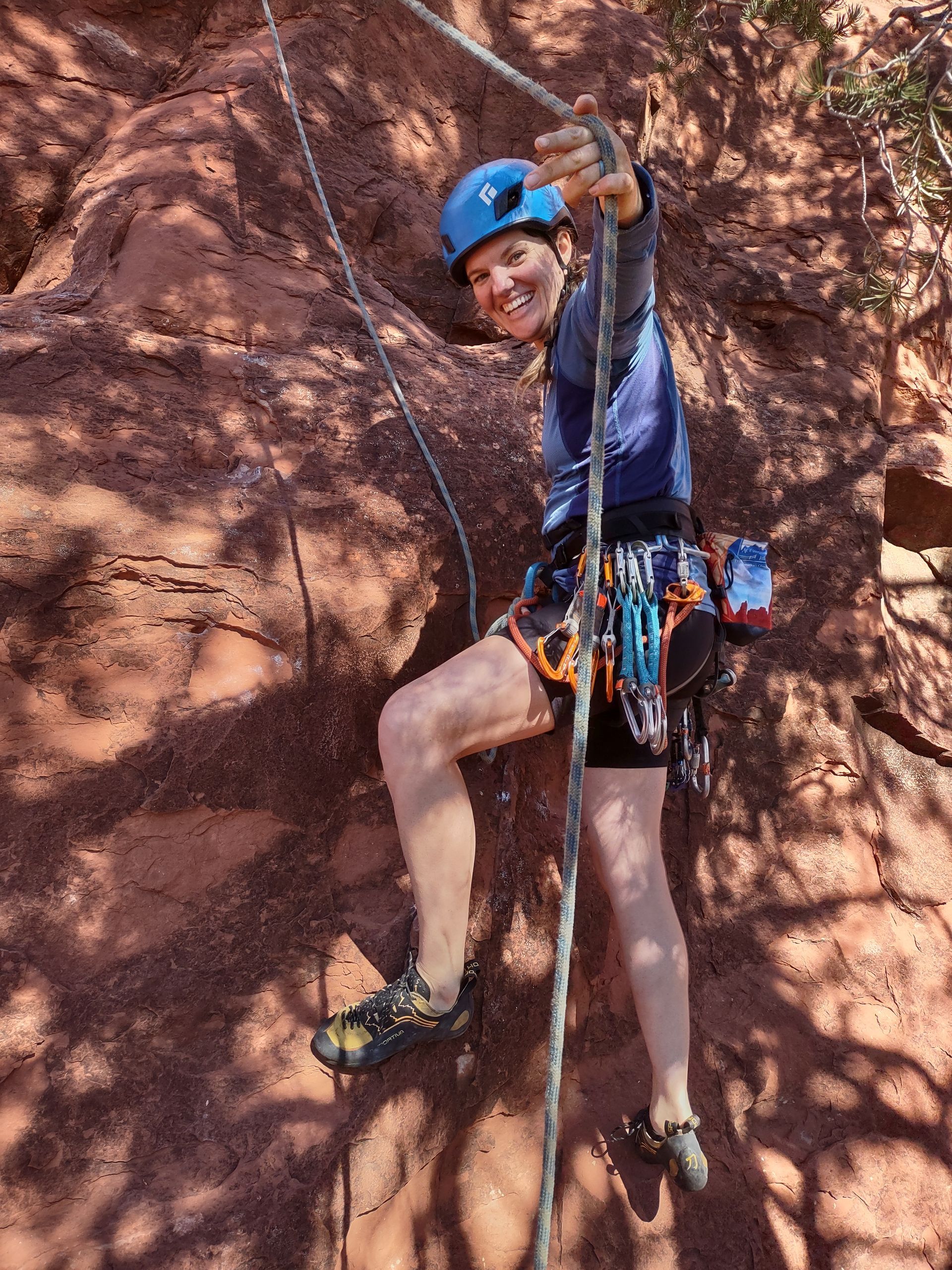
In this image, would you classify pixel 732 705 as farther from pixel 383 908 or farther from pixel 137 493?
pixel 137 493

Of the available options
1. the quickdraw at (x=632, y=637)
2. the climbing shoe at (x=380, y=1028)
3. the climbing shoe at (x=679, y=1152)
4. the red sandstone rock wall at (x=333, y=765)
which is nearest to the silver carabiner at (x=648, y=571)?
the quickdraw at (x=632, y=637)

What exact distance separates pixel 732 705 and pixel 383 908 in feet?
4.36

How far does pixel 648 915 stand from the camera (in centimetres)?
185

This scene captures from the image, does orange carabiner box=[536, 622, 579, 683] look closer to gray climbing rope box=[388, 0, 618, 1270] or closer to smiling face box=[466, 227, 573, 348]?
gray climbing rope box=[388, 0, 618, 1270]

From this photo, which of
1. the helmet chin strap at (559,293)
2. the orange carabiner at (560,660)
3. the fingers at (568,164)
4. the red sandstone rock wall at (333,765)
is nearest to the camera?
the fingers at (568,164)

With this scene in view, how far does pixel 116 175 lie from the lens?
3.13m

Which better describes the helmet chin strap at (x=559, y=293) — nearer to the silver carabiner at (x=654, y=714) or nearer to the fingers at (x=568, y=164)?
the fingers at (x=568, y=164)

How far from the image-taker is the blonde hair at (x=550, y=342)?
1.96m

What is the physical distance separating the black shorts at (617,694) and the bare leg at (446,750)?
42 millimetres

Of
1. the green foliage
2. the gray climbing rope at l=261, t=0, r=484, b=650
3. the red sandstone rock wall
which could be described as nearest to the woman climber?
the red sandstone rock wall

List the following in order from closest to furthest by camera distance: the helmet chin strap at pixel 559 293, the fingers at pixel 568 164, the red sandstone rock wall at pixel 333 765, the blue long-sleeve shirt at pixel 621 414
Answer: the fingers at pixel 568 164 → the blue long-sleeve shirt at pixel 621 414 → the red sandstone rock wall at pixel 333 765 → the helmet chin strap at pixel 559 293

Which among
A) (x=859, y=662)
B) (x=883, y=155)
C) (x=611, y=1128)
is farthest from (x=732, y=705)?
(x=883, y=155)

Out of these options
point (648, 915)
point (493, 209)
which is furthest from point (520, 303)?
point (648, 915)

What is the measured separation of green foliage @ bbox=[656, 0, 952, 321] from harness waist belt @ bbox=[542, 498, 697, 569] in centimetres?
176
